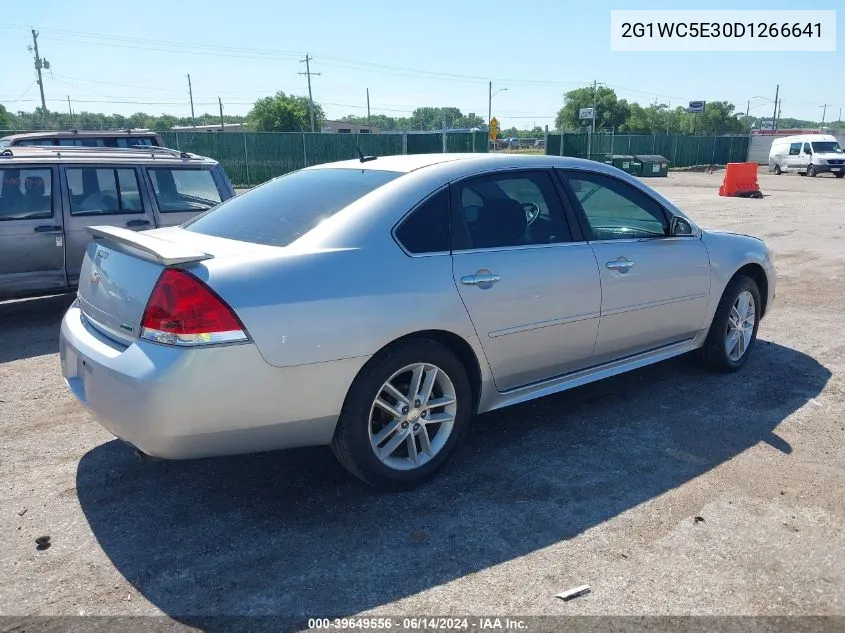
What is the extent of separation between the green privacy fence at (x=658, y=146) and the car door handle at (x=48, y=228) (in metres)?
32.0

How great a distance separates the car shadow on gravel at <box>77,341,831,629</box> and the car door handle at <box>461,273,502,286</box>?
1.01m

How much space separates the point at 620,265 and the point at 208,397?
258 cm

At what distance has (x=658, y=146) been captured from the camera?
45.4m

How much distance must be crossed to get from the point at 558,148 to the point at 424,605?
38.0 m

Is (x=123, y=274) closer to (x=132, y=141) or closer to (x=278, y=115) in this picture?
(x=132, y=141)

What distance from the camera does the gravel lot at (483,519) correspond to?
273 cm

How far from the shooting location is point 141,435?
2.97m

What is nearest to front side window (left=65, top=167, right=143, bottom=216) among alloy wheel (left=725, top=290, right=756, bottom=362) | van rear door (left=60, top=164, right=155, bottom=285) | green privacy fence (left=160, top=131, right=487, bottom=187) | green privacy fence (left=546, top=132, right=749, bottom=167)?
van rear door (left=60, top=164, right=155, bottom=285)

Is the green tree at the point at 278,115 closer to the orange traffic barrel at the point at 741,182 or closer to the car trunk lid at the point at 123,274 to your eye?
the orange traffic barrel at the point at 741,182

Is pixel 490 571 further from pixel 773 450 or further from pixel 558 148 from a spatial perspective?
pixel 558 148

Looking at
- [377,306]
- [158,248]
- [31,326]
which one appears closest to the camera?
[158,248]

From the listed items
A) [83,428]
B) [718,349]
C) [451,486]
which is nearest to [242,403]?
[451,486]

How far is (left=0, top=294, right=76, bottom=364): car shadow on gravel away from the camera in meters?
5.95

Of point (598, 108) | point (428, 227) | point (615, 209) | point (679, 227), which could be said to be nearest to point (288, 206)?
point (428, 227)
